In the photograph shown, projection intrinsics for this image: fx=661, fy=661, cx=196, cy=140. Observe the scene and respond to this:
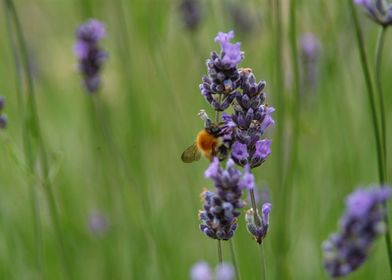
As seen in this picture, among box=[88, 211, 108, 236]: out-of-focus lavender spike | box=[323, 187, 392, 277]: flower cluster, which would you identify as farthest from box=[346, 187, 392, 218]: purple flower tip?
box=[88, 211, 108, 236]: out-of-focus lavender spike

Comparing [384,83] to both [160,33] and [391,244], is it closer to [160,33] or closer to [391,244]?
[160,33]

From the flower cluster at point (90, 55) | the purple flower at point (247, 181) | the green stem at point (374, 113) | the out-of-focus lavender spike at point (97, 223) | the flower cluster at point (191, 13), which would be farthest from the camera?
the out-of-focus lavender spike at point (97, 223)

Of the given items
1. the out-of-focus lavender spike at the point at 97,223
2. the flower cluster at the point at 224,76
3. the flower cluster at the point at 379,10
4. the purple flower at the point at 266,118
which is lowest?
the out-of-focus lavender spike at the point at 97,223

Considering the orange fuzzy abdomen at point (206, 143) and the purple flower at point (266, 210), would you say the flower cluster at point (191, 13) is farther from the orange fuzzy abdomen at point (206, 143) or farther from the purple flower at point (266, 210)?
the purple flower at point (266, 210)

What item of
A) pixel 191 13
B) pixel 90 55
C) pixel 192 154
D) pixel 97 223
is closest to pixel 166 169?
pixel 97 223

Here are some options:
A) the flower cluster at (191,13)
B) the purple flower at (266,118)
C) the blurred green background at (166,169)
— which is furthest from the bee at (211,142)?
the flower cluster at (191,13)

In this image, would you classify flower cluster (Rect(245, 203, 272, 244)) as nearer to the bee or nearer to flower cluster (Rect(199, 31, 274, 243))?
flower cluster (Rect(199, 31, 274, 243))

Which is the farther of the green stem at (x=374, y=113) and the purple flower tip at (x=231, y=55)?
the green stem at (x=374, y=113)
